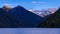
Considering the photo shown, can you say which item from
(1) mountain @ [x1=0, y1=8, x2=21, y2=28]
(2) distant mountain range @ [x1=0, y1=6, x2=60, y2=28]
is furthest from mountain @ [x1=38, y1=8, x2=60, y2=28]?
(1) mountain @ [x1=0, y1=8, x2=21, y2=28]

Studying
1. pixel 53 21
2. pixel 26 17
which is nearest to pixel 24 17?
pixel 26 17

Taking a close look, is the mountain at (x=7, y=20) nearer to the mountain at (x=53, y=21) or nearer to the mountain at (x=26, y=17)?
the mountain at (x=26, y=17)

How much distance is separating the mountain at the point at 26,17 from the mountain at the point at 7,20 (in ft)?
2.05

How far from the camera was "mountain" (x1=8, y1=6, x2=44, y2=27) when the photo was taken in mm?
27158

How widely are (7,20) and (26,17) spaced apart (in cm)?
319

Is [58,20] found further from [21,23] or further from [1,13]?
[1,13]

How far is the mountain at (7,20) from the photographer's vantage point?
94.0ft

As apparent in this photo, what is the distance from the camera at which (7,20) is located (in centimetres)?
2964

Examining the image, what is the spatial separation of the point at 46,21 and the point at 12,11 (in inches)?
200

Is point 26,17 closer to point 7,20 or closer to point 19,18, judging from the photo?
point 19,18

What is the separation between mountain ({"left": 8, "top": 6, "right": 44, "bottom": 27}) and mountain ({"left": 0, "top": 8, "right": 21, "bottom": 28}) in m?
0.63

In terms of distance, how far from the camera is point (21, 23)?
28.8 metres

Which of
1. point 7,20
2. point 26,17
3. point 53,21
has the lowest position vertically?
point 7,20

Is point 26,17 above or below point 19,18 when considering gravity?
above
